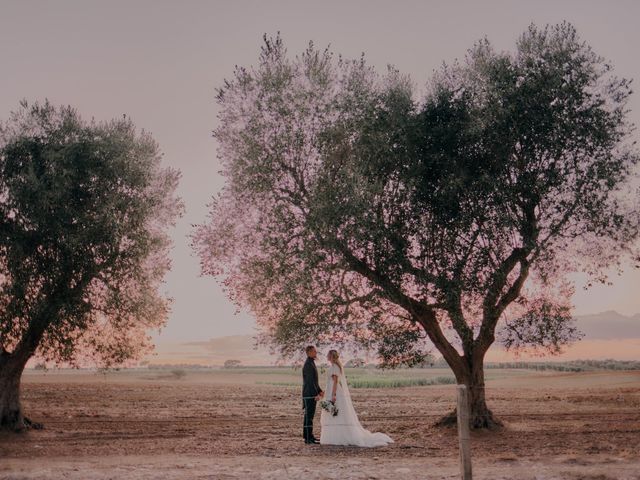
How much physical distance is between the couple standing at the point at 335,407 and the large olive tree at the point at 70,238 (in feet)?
33.0

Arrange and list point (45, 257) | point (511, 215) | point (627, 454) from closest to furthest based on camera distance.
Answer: point (627, 454) < point (511, 215) < point (45, 257)

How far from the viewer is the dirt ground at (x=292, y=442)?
1962 cm

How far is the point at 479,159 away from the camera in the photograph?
2839cm

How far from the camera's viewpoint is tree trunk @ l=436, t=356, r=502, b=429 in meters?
29.1

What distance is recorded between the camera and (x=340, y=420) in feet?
81.3

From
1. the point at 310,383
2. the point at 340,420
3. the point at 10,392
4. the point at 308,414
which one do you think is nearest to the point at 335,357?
the point at 310,383

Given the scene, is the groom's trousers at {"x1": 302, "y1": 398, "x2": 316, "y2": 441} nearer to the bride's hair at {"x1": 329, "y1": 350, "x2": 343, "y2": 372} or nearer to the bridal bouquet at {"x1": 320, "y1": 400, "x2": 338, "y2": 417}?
the bridal bouquet at {"x1": 320, "y1": 400, "x2": 338, "y2": 417}

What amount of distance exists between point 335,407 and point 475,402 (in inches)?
304

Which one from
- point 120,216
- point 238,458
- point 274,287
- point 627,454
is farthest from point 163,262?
point 627,454

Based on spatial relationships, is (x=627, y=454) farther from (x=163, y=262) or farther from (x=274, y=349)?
(x=163, y=262)

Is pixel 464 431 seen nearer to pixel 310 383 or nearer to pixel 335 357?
pixel 335 357

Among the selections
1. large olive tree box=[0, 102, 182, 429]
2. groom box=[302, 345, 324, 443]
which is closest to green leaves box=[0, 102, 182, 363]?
large olive tree box=[0, 102, 182, 429]

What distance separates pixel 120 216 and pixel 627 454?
2166cm

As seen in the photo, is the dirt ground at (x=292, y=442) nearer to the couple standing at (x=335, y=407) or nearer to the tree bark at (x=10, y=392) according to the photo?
the couple standing at (x=335, y=407)
